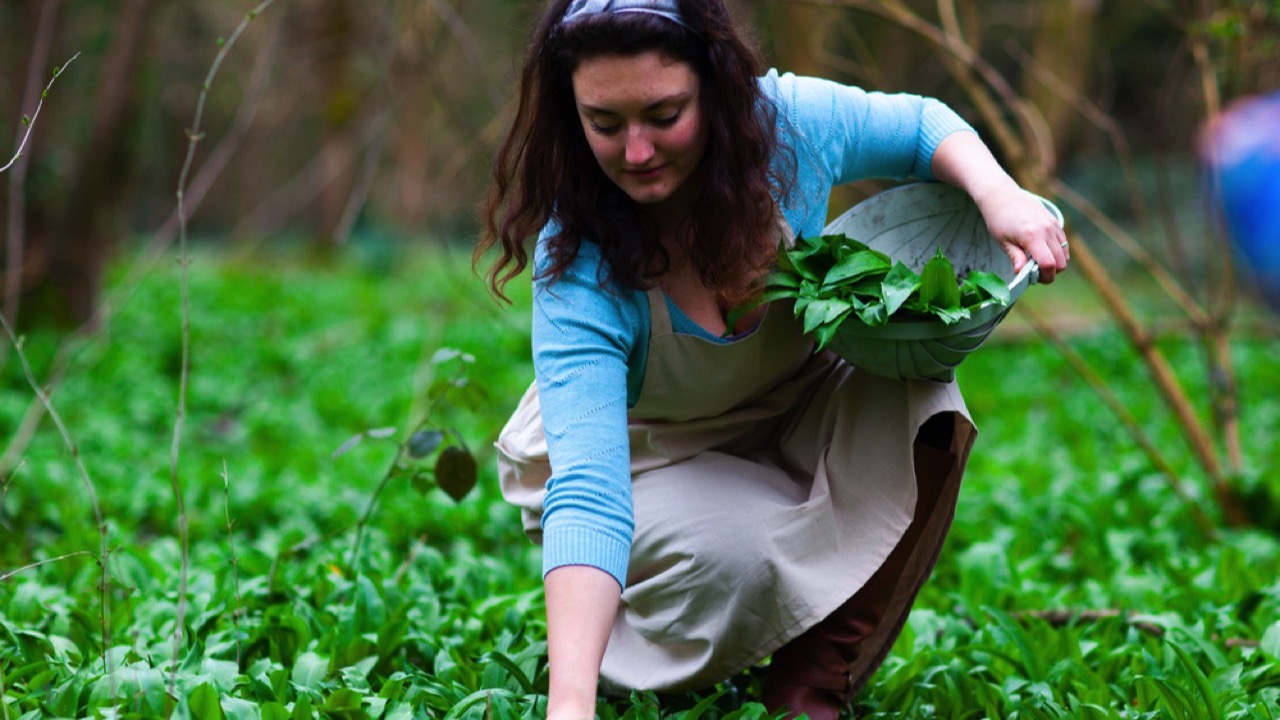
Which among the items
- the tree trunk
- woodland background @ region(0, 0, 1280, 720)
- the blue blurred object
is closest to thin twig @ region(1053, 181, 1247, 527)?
woodland background @ region(0, 0, 1280, 720)

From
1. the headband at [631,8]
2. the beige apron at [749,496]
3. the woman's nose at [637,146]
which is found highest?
the headband at [631,8]

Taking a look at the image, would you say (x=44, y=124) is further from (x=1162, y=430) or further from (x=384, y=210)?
(x=384, y=210)

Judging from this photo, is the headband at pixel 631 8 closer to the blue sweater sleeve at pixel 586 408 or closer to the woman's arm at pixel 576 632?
the blue sweater sleeve at pixel 586 408

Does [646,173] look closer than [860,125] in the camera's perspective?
Yes

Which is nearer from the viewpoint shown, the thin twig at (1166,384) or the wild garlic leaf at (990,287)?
the wild garlic leaf at (990,287)

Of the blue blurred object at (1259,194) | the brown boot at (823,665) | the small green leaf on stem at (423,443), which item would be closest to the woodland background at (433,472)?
the small green leaf on stem at (423,443)

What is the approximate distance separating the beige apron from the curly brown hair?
0.33ft

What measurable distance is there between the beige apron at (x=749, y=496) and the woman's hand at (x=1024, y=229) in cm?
32

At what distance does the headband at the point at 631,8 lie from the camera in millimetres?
1998

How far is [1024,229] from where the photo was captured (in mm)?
2068

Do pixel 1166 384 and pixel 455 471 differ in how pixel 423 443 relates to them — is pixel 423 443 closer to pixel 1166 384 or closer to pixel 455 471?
pixel 455 471

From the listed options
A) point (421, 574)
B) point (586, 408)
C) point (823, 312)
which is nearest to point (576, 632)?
point (586, 408)

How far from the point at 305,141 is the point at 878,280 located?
22398mm

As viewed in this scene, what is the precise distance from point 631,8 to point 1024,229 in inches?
28.6
